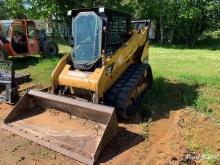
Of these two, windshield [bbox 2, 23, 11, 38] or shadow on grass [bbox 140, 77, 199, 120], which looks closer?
shadow on grass [bbox 140, 77, 199, 120]

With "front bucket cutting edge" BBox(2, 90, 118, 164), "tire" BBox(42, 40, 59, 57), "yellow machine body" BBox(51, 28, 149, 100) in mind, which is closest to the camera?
"front bucket cutting edge" BBox(2, 90, 118, 164)

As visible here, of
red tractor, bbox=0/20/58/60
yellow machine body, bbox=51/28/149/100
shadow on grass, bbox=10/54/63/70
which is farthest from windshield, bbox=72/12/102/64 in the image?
red tractor, bbox=0/20/58/60

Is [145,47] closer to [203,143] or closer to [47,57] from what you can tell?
[203,143]

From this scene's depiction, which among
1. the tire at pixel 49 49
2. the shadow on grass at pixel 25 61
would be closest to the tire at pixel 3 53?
the shadow on grass at pixel 25 61

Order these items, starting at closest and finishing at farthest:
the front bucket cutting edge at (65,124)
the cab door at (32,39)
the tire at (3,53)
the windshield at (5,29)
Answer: the front bucket cutting edge at (65,124) < the tire at (3,53) < the windshield at (5,29) < the cab door at (32,39)

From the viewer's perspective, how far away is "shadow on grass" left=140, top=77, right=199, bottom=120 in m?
8.07

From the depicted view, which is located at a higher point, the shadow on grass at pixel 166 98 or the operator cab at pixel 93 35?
the operator cab at pixel 93 35

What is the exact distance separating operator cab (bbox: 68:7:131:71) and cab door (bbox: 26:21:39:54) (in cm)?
769

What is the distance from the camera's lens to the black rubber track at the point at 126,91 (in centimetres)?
727

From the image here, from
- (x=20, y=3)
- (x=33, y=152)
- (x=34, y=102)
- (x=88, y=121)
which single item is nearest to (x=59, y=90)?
(x=34, y=102)

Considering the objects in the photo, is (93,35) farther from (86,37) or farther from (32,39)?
(32,39)

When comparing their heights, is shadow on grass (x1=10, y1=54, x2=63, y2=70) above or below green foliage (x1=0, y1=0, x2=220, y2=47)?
below

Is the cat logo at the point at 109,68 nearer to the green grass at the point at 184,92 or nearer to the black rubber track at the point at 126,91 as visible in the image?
the black rubber track at the point at 126,91

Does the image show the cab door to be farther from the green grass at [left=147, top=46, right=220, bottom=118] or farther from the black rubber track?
the black rubber track
